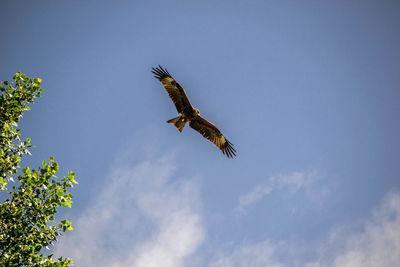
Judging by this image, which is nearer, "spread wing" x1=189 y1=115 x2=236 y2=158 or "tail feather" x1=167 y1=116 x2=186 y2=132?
"tail feather" x1=167 y1=116 x2=186 y2=132

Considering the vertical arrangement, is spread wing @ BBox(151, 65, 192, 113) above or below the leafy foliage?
above

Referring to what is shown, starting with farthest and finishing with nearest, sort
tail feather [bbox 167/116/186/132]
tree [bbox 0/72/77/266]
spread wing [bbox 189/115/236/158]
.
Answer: spread wing [bbox 189/115/236/158] → tail feather [bbox 167/116/186/132] → tree [bbox 0/72/77/266]

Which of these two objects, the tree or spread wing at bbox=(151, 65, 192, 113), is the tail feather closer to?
spread wing at bbox=(151, 65, 192, 113)

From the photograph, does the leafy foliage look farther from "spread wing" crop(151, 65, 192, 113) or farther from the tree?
"spread wing" crop(151, 65, 192, 113)

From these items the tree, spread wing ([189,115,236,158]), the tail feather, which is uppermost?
spread wing ([189,115,236,158])

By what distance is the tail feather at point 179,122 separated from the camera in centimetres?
1086

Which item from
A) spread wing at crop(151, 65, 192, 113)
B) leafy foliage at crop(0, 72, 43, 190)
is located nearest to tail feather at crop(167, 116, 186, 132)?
spread wing at crop(151, 65, 192, 113)

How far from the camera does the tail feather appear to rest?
35.6 feet

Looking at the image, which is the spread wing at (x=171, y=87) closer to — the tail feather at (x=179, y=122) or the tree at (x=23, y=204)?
the tail feather at (x=179, y=122)

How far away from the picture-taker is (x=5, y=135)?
558 cm

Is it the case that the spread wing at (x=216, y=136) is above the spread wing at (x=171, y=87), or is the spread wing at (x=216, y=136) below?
above

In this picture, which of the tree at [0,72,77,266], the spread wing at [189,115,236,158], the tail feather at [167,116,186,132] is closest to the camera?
the tree at [0,72,77,266]

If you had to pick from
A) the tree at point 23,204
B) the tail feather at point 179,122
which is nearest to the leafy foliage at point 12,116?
the tree at point 23,204

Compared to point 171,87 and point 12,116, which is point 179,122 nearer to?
point 171,87
